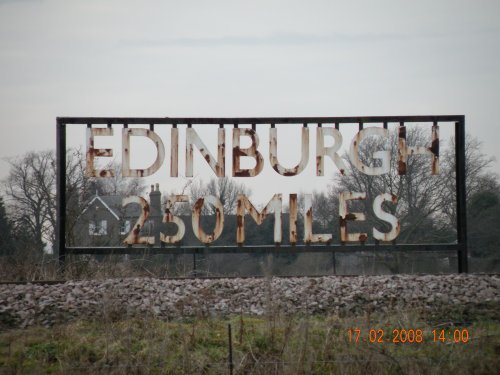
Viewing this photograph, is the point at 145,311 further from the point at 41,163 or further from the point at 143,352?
the point at 41,163

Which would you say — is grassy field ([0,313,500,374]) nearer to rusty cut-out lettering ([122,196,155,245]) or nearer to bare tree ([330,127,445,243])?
rusty cut-out lettering ([122,196,155,245])

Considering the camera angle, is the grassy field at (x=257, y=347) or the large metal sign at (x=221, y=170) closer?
the grassy field at (x=257, y=347)

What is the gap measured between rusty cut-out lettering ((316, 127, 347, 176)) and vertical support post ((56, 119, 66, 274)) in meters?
5.51

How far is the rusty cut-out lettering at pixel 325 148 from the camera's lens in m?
14.4

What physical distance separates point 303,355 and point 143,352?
1830 millimetres

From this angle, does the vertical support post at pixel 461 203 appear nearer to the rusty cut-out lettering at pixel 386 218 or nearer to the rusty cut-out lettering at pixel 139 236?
the rusty cut-out lettering at pixel 386 218

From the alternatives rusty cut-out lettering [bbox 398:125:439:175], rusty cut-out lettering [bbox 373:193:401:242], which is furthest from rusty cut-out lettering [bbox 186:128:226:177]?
rusty cut-out lettering [bbox 398:125:439:175]

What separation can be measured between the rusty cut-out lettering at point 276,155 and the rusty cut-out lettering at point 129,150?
2348mm

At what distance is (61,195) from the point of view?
1432cm

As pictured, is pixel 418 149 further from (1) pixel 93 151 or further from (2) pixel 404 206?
(2) pixel 404 206

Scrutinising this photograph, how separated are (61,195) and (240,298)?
232 inches

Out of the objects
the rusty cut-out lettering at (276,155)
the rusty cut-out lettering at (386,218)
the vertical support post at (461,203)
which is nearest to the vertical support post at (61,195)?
the rusty cut-out lettering at (276,155)

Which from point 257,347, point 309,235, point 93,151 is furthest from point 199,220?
point 257,347

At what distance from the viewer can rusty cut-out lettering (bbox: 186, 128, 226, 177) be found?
14312 mm
